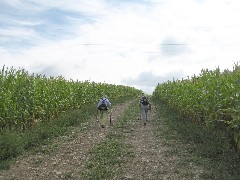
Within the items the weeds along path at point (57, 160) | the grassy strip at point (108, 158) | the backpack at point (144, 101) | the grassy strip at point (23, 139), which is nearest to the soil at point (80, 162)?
the weeds along path at point (57, 160)

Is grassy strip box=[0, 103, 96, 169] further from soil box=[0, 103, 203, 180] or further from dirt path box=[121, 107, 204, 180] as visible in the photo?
dirt path box=[121, 107, 204, 180]

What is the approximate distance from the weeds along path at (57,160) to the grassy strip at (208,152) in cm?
385

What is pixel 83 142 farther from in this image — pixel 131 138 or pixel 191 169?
pixel 191 169

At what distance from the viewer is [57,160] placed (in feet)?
38.6

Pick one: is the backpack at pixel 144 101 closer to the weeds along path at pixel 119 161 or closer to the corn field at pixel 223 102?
the corn field at pixel 223 102

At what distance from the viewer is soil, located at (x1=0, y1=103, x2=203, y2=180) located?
9.87m

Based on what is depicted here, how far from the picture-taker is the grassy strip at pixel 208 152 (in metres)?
9.60

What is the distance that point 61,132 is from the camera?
17.0 meters

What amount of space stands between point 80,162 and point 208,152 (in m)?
5.04

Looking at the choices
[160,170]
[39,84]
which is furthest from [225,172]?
[39,84]

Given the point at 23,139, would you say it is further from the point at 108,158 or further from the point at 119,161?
the point at 119,161

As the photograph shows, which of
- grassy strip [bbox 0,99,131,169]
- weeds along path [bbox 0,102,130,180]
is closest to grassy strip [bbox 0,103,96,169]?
grassy strip [bbox 0,99,131,169]

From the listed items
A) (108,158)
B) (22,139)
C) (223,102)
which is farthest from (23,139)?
(223,102)

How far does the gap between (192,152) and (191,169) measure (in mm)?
2372
